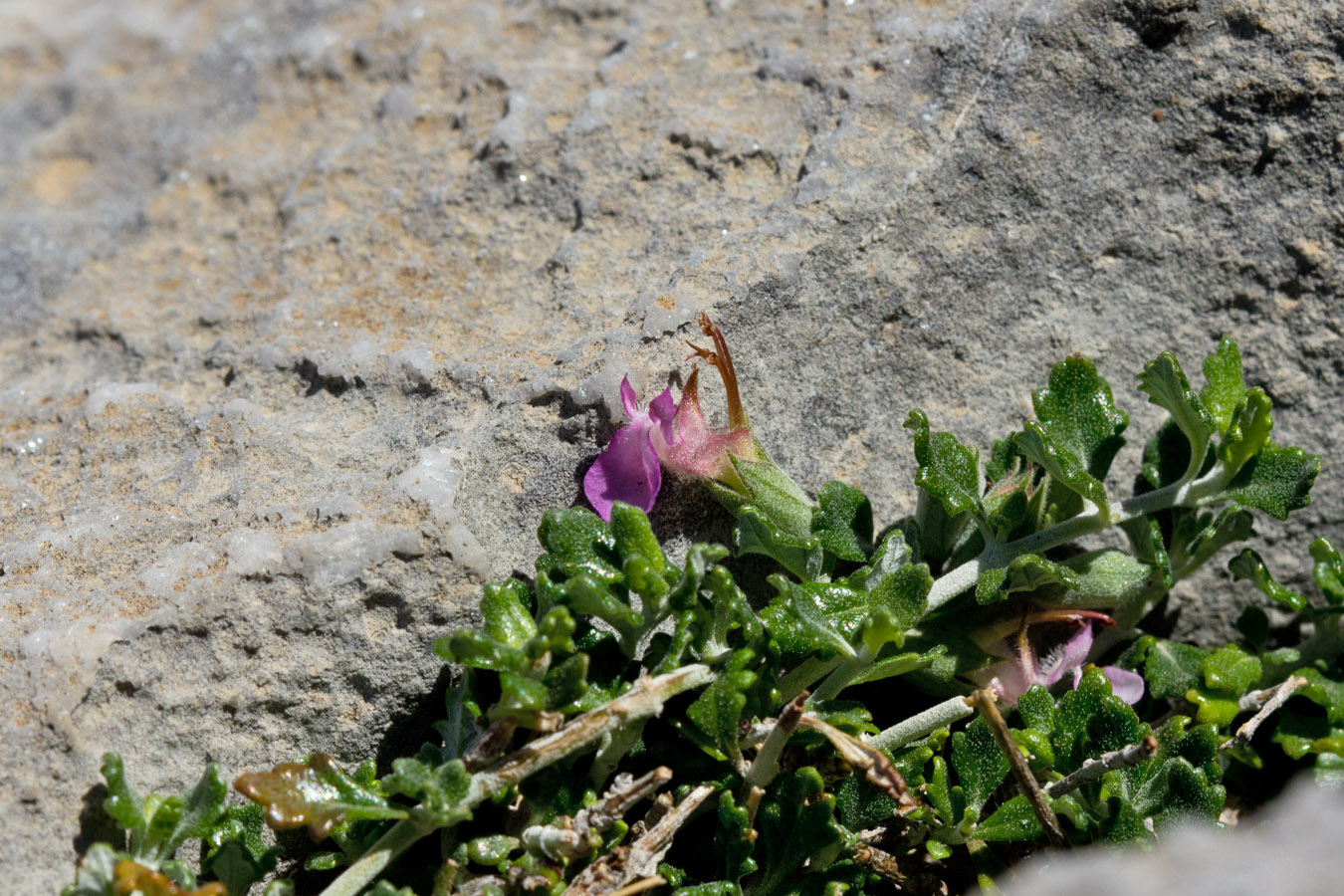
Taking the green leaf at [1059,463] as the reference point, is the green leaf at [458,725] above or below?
below

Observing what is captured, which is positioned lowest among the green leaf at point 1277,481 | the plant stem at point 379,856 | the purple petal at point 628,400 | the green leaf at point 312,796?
the plant stem at point 379,856

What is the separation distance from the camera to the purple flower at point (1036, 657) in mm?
2049

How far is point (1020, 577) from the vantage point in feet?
6.52

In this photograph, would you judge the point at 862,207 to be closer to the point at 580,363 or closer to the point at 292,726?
the point at 580,363

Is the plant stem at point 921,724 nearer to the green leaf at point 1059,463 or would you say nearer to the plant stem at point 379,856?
the green leaf at point 1059,463

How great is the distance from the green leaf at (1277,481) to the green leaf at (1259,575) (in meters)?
0.15

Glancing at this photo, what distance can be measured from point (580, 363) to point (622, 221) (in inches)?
17.9

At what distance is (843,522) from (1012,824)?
1.91 feet

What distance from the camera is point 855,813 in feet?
6.26

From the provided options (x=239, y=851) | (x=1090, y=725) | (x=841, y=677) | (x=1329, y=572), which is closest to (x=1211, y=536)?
(x=1329, y=572)

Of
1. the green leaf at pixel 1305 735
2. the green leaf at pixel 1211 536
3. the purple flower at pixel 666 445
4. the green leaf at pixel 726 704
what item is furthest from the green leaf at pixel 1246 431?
the green leaf at pixel 726 704

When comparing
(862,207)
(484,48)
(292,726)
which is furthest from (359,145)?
(292,726)

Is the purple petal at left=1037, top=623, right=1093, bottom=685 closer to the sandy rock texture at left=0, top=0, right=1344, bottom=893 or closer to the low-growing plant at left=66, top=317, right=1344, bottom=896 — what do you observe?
the low-growing plant at left=66, top=317, right=1344, bottom=896

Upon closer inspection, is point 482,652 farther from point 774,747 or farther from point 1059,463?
point 1059,463
